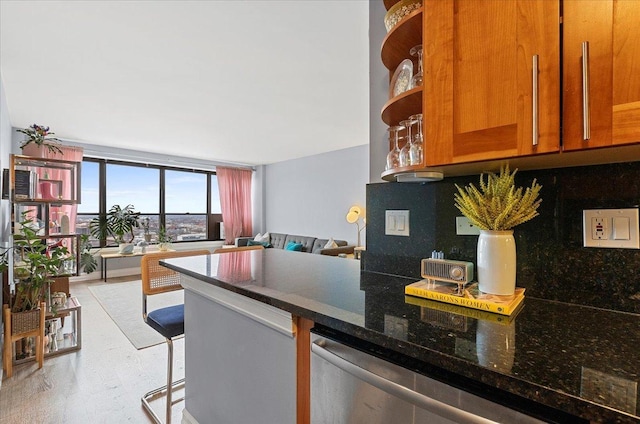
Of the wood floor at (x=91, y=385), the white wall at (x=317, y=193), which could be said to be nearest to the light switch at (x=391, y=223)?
the wood floor at (x=91, y=385)

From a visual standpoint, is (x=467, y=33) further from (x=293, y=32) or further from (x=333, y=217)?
(x=333, y=217)

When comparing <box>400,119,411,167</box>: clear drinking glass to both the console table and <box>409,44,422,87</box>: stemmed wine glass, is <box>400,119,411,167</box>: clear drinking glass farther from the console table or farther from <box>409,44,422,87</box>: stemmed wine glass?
the console table

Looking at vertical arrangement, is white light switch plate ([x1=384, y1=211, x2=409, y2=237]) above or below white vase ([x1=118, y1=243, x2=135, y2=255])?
above

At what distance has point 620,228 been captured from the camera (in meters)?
0.85

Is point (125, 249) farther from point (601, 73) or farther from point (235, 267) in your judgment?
point (601, 73)

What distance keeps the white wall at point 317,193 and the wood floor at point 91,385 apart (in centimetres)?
354

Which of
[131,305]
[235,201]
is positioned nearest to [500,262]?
[131,305]

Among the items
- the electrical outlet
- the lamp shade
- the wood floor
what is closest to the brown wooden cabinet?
the electrical outlet

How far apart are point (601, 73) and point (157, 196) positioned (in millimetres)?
6884

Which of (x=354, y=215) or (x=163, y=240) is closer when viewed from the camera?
(x=354, y=215)

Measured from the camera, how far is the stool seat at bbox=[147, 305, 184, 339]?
165 centimetres

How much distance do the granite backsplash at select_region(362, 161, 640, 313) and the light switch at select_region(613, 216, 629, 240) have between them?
36 millimetres

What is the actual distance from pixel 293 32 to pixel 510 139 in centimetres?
178

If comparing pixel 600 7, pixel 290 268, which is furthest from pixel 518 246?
pixel 290 268
